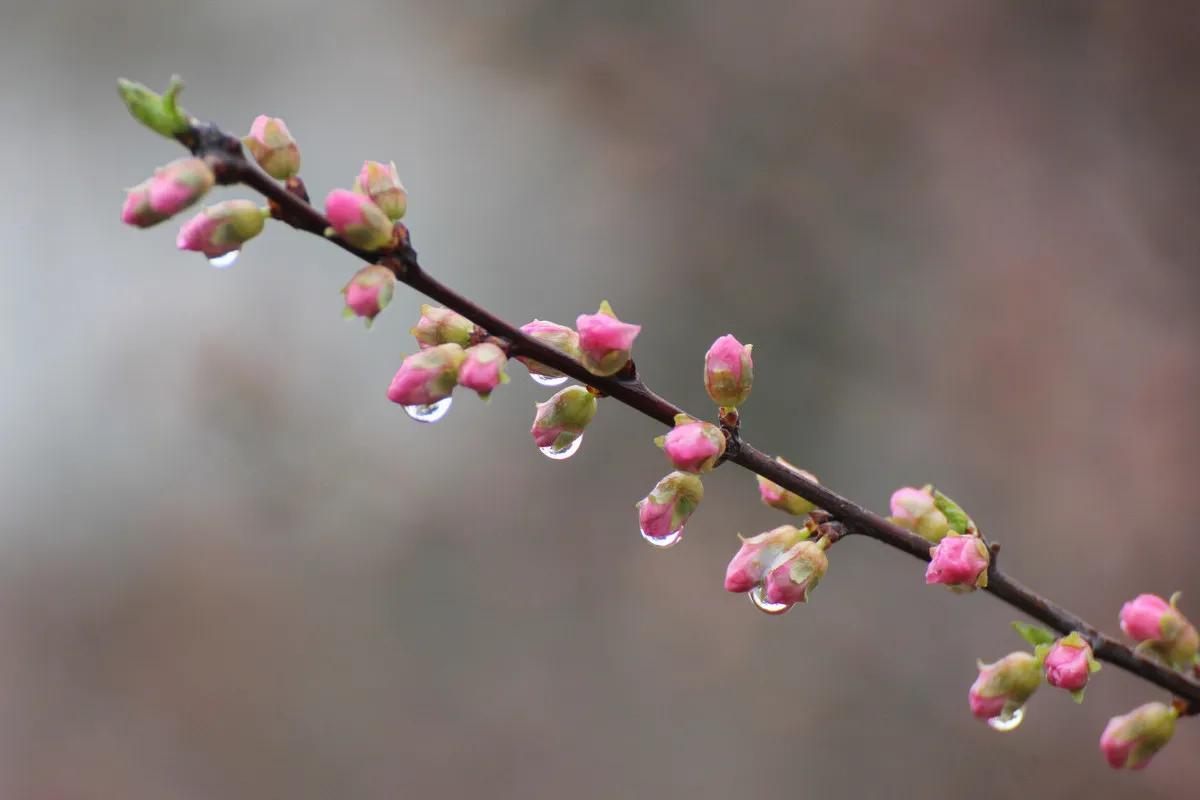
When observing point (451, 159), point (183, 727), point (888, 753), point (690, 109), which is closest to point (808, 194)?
point (690, 109)

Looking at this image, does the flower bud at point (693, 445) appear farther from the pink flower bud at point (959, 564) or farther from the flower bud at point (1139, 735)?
the flower bud at point (1139, 735)

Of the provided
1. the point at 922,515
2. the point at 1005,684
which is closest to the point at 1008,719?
the point at 1005,684

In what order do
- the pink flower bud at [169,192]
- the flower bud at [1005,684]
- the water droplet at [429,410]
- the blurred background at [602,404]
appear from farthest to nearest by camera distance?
the blurred background at [602,404], the flower bud at [1005,684], the water droplet at [429,410], the pink flower bud at [169,192]

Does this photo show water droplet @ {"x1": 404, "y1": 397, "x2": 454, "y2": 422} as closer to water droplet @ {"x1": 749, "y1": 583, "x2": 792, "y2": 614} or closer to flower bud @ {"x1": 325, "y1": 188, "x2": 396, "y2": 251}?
flower bud @ {"x1": 325, "y1": 188, "x2": 396, "y2": 251}

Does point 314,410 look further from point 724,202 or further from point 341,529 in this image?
point 724,202

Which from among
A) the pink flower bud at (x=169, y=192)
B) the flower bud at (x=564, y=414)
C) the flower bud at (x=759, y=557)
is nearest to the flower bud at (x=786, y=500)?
the flower bud at (x=759, y=557)

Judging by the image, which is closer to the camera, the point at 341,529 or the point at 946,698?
the point at 946,698

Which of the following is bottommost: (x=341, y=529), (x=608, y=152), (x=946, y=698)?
(x=341, y=529)
